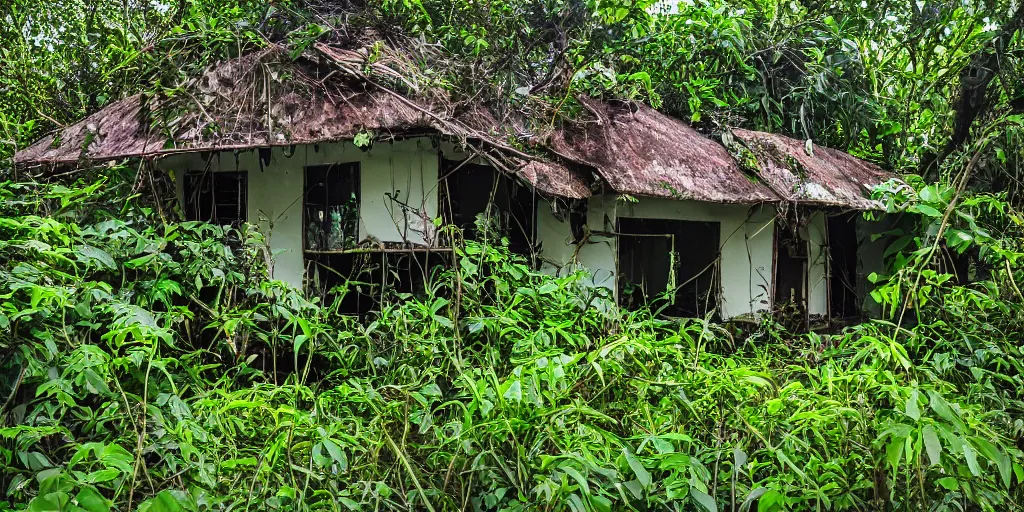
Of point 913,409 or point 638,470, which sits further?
point 638,470

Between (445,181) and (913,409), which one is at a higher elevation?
(445,181)

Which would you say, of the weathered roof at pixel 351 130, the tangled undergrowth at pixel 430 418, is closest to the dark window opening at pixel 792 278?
the weathered roof at pixel 351 130

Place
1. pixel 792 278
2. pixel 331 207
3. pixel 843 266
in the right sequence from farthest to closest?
pixel 843 266 < pixel 792 278 < pixel 331 207

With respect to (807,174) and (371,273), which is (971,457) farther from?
(807,174)

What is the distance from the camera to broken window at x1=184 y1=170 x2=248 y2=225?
22.7ft

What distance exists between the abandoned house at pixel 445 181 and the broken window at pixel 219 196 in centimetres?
1

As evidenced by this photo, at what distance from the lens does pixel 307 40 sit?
5824 millimetres

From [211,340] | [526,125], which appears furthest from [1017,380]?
[211,340]

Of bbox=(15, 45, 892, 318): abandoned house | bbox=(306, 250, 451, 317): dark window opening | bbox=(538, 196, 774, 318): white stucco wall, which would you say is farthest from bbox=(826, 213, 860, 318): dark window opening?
bbox=(306, 250, 451, 317): dark window opening

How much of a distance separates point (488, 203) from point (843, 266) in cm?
518

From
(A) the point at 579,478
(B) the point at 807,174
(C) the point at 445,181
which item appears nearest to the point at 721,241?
(B) the point at 807,174

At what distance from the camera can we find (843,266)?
30.4ft

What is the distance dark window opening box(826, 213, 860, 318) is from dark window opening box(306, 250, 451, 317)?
17.4 feet

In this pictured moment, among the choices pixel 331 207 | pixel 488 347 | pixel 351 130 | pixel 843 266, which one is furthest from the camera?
pixel 843 266
